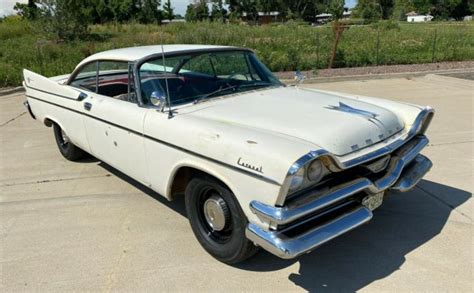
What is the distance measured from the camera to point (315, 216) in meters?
2.78

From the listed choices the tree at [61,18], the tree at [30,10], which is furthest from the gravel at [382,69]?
the tree at [30,10]

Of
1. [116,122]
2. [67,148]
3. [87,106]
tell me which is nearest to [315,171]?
[116,122]

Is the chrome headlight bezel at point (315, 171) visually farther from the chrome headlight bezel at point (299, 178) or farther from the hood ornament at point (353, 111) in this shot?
the hood ornament at point (353, 111)

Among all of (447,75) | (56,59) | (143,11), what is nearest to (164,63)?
(447,75)

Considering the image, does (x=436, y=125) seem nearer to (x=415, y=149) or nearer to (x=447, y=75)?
(x=415, y=149)

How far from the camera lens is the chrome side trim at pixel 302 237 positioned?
2498mm

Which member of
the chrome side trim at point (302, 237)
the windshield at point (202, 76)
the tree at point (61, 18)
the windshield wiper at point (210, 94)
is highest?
the tree at point (61, 18)

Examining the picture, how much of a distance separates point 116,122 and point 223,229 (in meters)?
1.53

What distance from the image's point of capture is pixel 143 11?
68.3 m

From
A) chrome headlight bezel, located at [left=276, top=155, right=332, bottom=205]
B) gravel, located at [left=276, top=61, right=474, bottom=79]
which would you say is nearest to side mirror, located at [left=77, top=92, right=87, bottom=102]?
chrome headlight bezel, located at [left=276, top=155, right=332, bottom=205]

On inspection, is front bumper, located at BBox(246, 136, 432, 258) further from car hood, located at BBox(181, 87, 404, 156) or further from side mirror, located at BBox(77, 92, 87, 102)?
side mirror, located at BBox(77, 92, 87, 102)

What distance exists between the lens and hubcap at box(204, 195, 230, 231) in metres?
2.98

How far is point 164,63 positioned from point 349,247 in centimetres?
220

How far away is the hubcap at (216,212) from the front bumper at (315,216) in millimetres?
335
